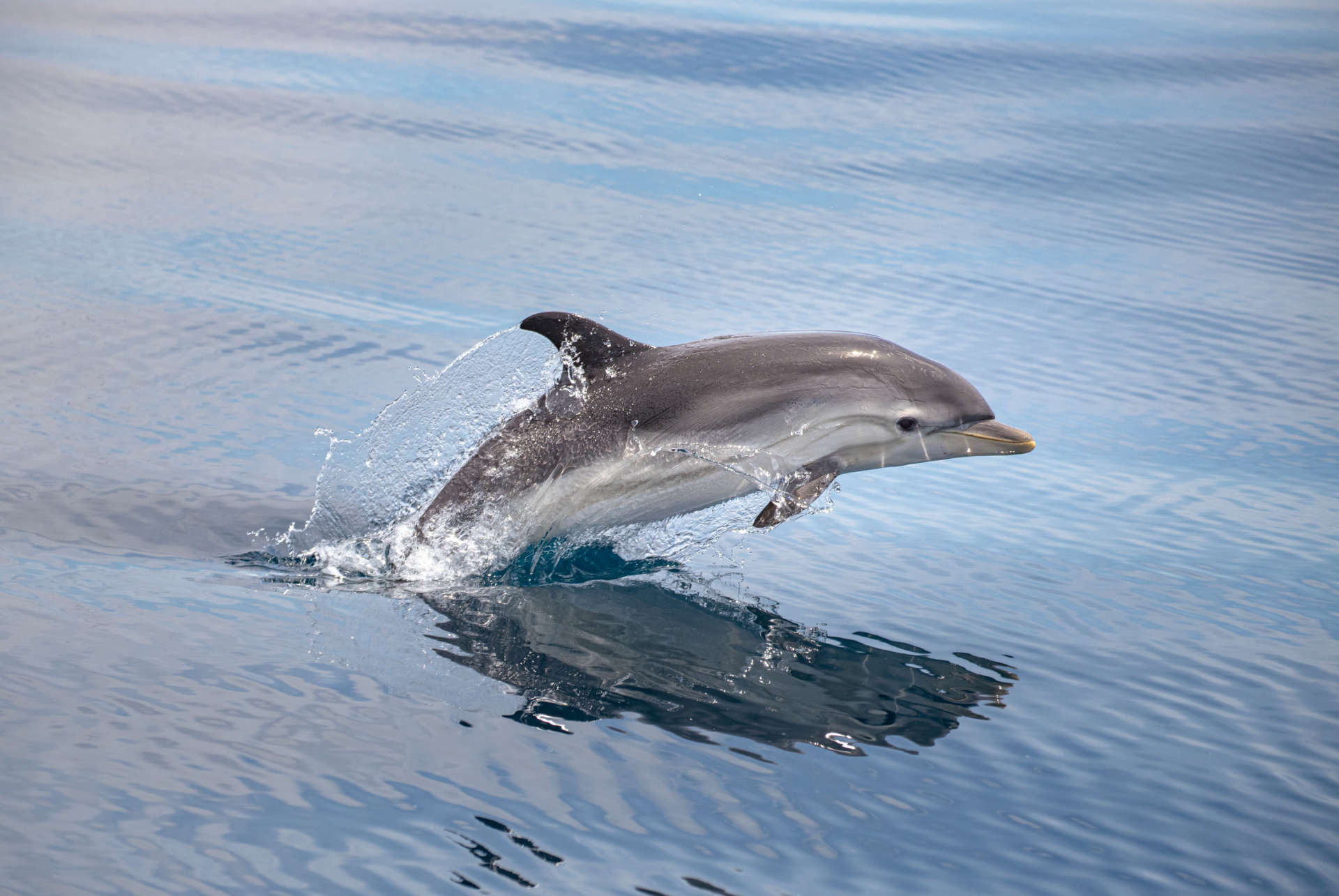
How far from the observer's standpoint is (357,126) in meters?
15.0

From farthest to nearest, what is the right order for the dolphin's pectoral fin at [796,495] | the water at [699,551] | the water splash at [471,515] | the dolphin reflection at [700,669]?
the water splash at [471,515] → the dolphin's pectoral fin at [796,495] → the dolphin reflection at [700,669] → the water at [699,551]

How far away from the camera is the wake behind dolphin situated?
18.1ft

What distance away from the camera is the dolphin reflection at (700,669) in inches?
168

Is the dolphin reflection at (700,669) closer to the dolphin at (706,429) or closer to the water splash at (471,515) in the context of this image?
the water splash at (471,515)

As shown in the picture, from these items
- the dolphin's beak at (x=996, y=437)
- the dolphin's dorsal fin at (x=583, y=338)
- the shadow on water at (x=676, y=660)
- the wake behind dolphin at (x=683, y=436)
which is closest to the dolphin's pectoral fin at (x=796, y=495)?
the wake behind dolphin at (x=683, y=436)

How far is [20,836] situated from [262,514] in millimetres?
3101

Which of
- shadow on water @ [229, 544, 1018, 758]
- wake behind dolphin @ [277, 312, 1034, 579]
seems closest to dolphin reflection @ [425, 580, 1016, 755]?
shadow on water @ [229, 544, 1018, 758]

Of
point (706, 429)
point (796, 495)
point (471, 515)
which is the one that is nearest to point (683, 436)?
point (706, 429)

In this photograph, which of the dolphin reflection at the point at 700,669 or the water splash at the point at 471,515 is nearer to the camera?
the dolphin reflection at the point at 700,669

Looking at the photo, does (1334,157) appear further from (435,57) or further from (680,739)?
(680,739)

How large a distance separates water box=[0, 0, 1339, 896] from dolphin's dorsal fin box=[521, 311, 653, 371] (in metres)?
0.97

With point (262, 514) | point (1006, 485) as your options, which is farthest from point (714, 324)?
point (262, 514)

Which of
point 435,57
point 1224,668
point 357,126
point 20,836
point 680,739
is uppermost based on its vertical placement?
point 435,57

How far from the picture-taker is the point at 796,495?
550cm
